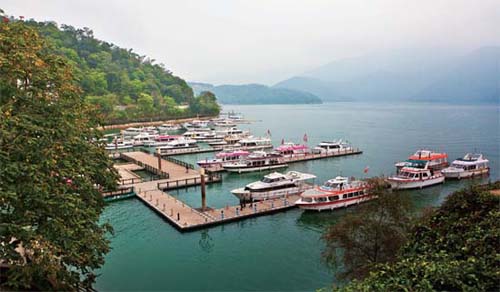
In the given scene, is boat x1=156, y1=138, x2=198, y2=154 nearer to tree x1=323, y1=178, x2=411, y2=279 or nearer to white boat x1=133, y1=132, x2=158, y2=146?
white boat x1=133, y1=132, x2=158, y2=146

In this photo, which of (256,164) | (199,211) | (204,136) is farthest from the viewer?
(204,136)

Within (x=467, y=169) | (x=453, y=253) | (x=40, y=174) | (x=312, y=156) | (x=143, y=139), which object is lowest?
(x=467, y=169)

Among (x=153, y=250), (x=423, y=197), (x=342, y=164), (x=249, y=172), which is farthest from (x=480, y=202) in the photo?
(x=342, y=164)

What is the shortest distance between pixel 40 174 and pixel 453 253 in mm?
11468

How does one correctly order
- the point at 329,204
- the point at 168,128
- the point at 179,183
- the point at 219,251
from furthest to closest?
the point at 168,128
the point at 179,183
the point at 329,204
the point at 219,251

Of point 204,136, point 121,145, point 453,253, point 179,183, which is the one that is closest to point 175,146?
point 121,145

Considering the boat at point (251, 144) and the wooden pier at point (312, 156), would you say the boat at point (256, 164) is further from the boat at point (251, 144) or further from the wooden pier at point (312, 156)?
the boat at point (251, 144)

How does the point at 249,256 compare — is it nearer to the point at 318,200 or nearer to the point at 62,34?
the point at 318,200

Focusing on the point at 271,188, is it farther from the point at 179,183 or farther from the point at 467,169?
the point at 467,169

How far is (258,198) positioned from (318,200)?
5201mm

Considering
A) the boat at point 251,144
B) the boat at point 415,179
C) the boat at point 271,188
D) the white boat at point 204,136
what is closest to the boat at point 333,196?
the boat at point 271,188

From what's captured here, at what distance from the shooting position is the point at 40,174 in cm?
1055

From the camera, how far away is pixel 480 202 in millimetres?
11617

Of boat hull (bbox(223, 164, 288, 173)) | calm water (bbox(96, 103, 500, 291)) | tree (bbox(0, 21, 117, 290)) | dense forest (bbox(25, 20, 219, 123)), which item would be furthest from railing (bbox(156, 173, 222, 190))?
dense forest (bbox(25, 20, 219, 123))
